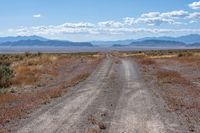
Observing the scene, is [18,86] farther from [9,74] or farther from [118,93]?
[118,93]

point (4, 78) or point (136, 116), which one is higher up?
point (136, 116)

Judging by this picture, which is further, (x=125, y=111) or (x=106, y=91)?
(x=106, y=91)

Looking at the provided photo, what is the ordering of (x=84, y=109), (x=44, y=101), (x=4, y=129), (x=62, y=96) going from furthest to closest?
(x=62, y=96), (x=44, y=101), (x=84, y=109), (x=4, y=129)

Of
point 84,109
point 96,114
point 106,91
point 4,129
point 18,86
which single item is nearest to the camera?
point 4,129

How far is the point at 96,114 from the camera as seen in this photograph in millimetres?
13984

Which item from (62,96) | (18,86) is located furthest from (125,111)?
(18,86)

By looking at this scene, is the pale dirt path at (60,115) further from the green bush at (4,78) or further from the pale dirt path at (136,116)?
the green bush at (4,78)

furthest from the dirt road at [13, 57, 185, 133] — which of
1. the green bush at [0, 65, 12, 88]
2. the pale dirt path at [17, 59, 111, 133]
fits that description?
the green bush at [0, 65, 12, 88]

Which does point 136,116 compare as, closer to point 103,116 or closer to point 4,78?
point 103,116

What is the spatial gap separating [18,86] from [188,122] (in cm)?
1765

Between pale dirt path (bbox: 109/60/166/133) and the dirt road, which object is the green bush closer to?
the dirt road

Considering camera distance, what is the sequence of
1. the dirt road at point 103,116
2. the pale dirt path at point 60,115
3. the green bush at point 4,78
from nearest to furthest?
1. the dirt road at point 103,116
2. the pale dirt path at point 60,115
3. the green bush at point 4,78

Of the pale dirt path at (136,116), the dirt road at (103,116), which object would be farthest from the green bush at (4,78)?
the pale dirt path at (136,116)

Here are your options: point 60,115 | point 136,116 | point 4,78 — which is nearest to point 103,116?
point 136,116
